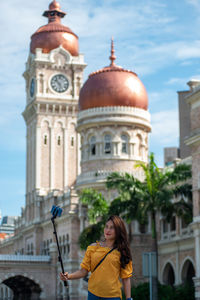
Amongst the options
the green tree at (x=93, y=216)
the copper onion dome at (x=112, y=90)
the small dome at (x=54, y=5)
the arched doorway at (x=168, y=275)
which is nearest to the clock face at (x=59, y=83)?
the small dome at (x=54, y=5)

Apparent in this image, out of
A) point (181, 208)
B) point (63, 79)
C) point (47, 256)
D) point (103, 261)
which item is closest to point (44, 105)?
point (63, 79)

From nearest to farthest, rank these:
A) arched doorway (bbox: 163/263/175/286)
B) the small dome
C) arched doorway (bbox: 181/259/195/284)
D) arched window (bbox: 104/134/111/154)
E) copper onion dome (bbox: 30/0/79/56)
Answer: arched doorway (bbox: 181/259/195/284) → arched doorway (bbox: 163/263/175/286) → arched window (bbox: 104/134/111/154) → copper onion dome (bbox: 30/0/79/56) → the small dome

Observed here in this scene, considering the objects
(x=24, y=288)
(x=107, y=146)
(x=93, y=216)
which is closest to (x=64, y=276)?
(x=93, y=216)

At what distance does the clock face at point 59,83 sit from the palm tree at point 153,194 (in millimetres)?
35950

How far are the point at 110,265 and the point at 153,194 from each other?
23.6 metres

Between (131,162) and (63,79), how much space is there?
23.6 meters

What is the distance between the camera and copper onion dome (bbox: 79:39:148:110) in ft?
151

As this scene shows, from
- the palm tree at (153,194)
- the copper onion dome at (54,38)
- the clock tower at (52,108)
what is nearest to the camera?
the palm tree at (153,194)

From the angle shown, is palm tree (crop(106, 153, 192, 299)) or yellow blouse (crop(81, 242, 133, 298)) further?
palm tree (crop(106, 153, 192, 299))

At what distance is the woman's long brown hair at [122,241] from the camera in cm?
665

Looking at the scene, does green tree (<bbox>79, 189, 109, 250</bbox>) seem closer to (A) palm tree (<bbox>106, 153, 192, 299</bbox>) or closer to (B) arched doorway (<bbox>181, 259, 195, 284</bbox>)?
(A) palm tree (<bbox>106, 153, 192, 299</bbox>)

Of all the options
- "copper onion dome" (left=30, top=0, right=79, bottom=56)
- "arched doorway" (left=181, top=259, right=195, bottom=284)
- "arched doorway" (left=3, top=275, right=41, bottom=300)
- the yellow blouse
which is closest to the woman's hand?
the yellow blouse

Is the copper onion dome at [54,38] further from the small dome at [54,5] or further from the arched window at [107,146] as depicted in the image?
the arched window at [107,146]

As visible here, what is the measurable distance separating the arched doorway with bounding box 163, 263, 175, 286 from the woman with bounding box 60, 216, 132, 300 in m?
32.6
